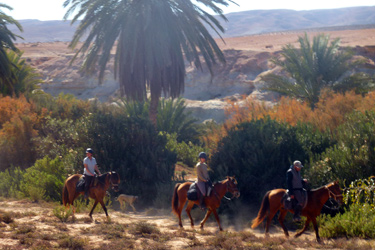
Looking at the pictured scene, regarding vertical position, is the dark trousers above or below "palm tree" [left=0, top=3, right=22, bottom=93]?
below

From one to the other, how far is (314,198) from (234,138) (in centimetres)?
545

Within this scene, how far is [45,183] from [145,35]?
7875mm

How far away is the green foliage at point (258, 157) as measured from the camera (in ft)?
44.4

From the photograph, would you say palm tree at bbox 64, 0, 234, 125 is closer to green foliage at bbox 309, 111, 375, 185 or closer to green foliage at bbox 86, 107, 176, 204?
green foliage at bbox 86, 107, 176, 204

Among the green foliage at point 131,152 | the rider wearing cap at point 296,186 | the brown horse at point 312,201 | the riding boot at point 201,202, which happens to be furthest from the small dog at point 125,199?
the rider wearing cap at point 296,186

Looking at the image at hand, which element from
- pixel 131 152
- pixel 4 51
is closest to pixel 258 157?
pixel 131 152

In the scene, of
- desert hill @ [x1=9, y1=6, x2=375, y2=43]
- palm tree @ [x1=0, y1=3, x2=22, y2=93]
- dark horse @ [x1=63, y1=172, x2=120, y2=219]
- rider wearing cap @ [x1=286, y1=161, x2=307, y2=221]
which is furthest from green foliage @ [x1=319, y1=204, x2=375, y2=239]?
desert hill @ [x1=9, y1=6, x2=375, y2=43]

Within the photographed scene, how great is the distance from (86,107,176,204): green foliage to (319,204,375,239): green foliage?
7.14 metres

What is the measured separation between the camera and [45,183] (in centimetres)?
1521

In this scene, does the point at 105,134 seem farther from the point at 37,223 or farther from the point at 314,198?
the point at 314,198

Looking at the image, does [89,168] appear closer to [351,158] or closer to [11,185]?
[11,185]

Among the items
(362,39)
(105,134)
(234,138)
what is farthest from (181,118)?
(362,39)

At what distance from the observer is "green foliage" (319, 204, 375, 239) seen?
948 centimetres

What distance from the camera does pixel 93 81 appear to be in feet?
160
